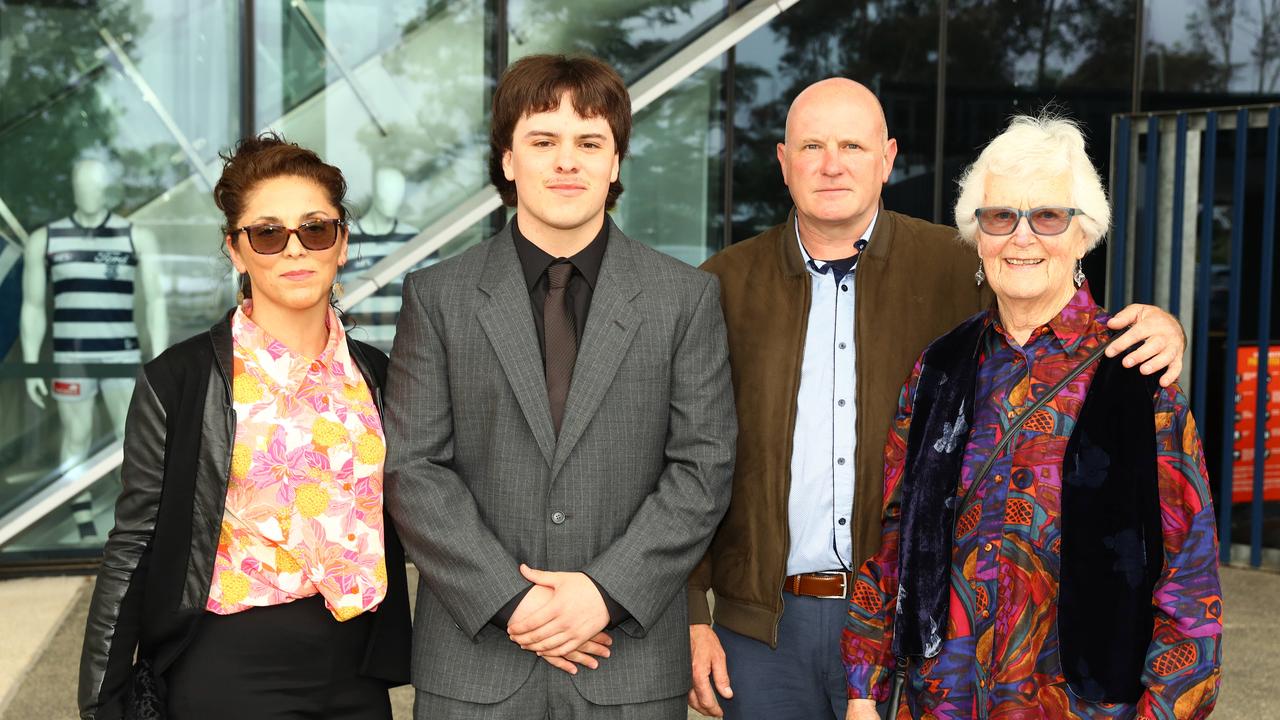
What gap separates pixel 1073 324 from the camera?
231 cm

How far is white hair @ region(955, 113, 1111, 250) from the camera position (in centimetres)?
234

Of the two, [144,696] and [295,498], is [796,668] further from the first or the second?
[144,696]

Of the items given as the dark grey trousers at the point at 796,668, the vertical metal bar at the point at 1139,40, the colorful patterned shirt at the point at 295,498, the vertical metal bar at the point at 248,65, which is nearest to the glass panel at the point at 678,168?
the vertical metal bar at the point at 248,65

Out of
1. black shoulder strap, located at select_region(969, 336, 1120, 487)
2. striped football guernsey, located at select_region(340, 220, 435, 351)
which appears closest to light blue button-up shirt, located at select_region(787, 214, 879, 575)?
black shoulder strap, located at select_region(969, 336, 1120, 487)

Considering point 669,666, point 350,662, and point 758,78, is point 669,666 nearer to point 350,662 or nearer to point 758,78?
point 350,662

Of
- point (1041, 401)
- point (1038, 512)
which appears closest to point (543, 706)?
point (1038, 512)

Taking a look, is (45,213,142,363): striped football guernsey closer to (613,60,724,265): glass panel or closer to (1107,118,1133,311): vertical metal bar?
(613,60,724,265): glass panel

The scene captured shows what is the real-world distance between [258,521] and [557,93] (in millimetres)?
1104

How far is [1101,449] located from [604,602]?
1.01m

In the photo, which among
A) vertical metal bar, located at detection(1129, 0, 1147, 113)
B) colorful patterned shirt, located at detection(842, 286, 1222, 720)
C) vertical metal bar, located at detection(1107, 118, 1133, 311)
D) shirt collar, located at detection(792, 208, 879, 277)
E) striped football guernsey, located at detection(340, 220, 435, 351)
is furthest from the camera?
vertical metal bar, located at detection(1129, 0, 1147, 113)

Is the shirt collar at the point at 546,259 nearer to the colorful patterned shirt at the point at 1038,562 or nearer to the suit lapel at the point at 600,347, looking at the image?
the suit lapel at the point at 600,347

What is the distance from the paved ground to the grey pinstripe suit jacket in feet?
8.54

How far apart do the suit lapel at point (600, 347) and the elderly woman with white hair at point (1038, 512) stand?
2.10ft

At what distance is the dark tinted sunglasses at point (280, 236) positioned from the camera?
8.52 feet
